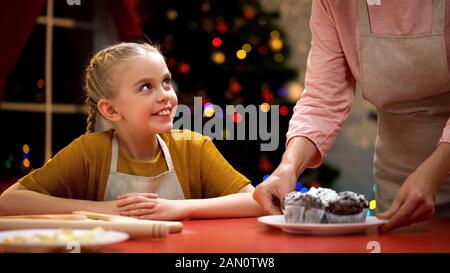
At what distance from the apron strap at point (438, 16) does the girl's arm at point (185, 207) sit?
0.50 m

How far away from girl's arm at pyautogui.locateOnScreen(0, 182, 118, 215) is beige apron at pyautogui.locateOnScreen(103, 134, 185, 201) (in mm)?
164

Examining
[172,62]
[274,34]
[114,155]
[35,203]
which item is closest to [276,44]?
[274,34]

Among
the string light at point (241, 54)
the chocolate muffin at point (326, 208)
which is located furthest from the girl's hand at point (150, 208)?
the string light at point (241, 54)

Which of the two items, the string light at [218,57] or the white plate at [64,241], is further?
the string light at [218,57]

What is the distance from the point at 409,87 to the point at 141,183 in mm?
613

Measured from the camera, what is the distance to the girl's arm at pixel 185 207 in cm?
121

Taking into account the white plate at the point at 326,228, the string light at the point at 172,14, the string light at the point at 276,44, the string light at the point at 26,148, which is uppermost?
the string light at the point at 172,14

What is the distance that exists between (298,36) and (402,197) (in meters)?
3.27

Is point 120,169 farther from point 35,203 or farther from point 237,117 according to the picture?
point 237,117

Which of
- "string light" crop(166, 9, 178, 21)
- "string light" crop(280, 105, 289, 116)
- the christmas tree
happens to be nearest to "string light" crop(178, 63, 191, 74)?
the christmas tree

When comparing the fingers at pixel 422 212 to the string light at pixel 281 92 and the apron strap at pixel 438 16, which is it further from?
the string light at pixel 281 92

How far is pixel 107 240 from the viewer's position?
0.79 m

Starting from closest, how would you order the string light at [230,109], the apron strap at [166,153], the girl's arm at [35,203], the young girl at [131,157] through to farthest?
the girl's arm at [35,203]
the young girl at [131,157]
the apron strap at [166,153]
the string light at [230,109]
